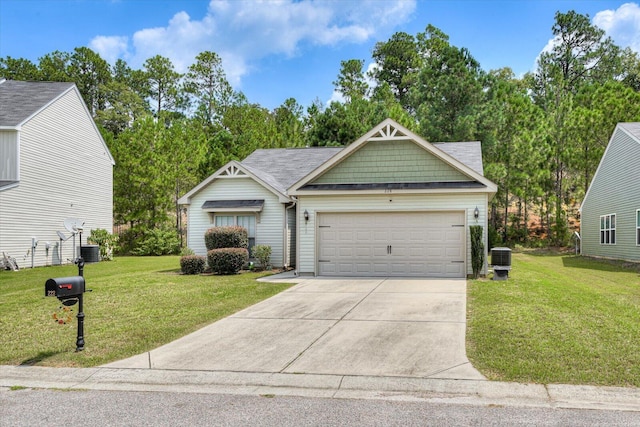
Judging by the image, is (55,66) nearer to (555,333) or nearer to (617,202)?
(617,202)

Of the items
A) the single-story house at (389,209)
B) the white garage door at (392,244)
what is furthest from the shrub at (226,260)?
the white garage door at (392,244)

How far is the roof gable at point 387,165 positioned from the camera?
15.3 meters

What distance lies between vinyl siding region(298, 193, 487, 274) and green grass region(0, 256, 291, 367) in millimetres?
2379

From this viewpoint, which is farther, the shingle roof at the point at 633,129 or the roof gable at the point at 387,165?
the shingle roof at the point at 633,129

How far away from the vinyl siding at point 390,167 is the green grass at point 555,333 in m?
3.94

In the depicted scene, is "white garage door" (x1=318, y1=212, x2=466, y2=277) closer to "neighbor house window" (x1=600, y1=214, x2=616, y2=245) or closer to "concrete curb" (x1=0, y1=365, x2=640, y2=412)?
"concrete curb" (x1=0, y1=365, x2=640, y2=412)

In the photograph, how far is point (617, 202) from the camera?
21969 mm

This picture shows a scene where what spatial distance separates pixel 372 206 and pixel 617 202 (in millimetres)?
13181

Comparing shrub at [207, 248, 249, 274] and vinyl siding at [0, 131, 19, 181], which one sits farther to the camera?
vinyl siding at [0, 131, 19, 181]

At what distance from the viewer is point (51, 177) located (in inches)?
870

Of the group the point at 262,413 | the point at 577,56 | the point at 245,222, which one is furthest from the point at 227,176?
the point at 577,56

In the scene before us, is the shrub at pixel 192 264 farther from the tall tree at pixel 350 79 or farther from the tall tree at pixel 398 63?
the tall tree at pixel 398 63

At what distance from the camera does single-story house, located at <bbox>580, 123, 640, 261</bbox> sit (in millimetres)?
19766

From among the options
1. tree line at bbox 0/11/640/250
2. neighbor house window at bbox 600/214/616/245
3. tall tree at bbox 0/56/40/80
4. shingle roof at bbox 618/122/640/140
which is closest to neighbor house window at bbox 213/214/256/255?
tree line at bbox 0/11/640/250
